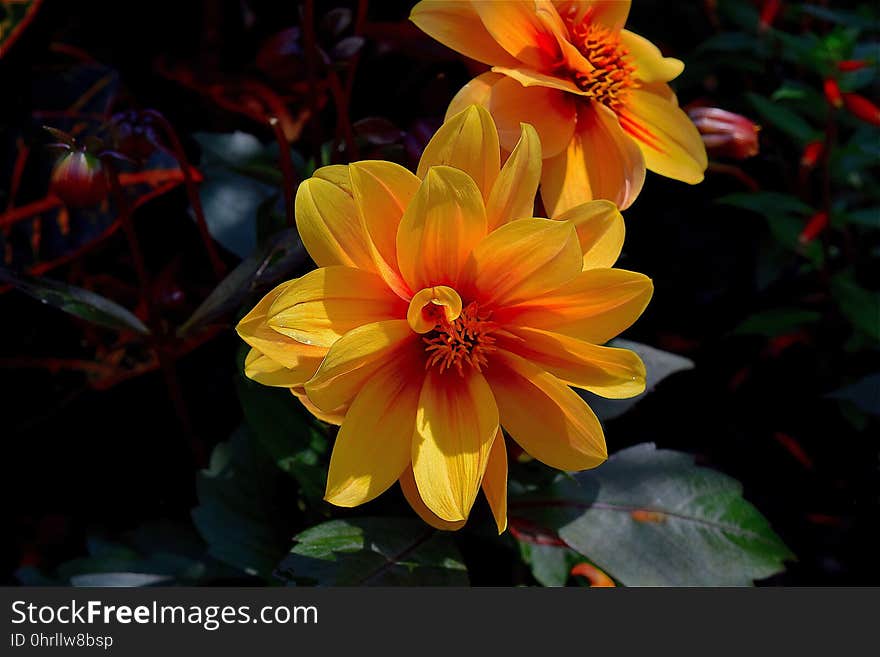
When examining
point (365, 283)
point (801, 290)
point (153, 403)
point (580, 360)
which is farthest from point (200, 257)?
point (801, 290)

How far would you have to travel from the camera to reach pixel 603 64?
941 mm

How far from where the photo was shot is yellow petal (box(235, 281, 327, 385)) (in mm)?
774

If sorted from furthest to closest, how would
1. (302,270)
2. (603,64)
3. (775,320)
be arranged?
(775,320) → (302,270) → (603,64)

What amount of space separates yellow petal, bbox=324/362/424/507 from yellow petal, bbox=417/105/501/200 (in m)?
0.19

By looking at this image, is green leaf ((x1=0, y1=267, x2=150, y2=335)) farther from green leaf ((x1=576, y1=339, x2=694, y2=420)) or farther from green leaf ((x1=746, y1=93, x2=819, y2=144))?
green leaf ((x1=746, y1=93, x2=819, y2=144))

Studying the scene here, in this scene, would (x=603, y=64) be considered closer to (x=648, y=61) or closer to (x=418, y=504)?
(x=648, y=61)

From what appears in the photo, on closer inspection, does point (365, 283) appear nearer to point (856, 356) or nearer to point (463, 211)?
point (463, 211)

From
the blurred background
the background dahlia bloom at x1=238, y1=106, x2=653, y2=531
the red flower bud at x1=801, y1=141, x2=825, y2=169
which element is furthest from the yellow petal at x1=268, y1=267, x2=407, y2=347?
the red flower bud at x1=801, y1=141, x2=825, y2=169

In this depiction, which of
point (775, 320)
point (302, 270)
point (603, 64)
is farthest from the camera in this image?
point (775, 320)

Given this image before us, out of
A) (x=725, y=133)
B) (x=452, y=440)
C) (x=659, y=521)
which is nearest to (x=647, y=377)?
(x=659, y=521)

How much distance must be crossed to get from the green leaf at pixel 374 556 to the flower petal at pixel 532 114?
1.47 feet

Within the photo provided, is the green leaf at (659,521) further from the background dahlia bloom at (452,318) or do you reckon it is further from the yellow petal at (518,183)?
the yellow petal at (518,183)

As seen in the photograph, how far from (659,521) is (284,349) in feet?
1.80

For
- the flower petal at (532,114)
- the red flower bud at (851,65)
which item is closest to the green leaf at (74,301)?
the flower petal at (532,114)
